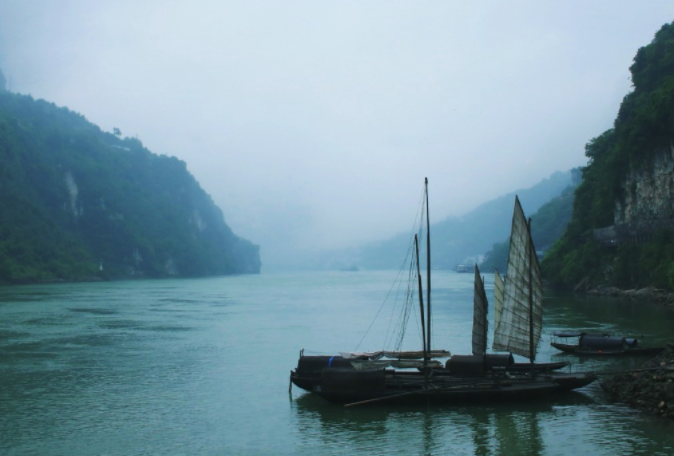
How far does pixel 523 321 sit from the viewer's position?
27.2 m

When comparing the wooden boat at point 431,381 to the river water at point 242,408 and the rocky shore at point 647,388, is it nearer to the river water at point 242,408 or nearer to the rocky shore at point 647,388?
the river water at point 242,408


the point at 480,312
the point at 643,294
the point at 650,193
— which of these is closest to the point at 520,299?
the point at 480,312

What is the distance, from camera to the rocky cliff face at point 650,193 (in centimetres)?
Result: 6525

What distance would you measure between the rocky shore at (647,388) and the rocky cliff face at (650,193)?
4364 cm

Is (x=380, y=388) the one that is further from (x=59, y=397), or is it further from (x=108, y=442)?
(x=59, y=397)

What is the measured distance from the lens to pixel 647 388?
2308 centimetres

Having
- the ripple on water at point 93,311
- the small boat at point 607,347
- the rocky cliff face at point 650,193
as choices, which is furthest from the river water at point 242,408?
the rocky cliff face at point 650,193

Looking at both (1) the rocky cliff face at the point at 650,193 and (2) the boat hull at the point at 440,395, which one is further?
(1) the rocky cliff face at the point at 650,193

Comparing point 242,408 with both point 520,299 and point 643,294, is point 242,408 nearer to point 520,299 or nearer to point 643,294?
point 520,299

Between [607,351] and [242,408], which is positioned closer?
[242,408]

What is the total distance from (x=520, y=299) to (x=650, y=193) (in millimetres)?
50886

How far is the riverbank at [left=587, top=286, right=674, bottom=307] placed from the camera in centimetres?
5739

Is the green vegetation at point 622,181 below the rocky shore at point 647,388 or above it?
above

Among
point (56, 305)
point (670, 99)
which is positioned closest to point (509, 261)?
point (670, 99)
